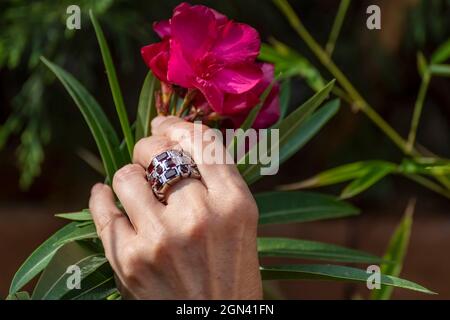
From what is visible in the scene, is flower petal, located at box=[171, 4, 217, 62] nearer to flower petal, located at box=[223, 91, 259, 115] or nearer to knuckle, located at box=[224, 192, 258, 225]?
flower petal, located at box=[223, 91, 259, 115]

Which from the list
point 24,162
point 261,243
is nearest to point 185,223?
point 261,243

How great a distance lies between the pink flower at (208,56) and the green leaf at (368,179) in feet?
1.48

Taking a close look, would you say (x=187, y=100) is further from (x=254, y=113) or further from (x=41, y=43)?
(x=41, y=43)

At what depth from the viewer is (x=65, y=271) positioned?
30.1 inches

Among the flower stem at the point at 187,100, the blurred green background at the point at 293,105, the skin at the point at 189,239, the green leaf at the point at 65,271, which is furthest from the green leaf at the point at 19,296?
the blurred green background at the point at 293,105

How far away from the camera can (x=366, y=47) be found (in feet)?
6.90

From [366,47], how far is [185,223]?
1.55m

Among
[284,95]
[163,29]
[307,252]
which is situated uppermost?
[284,95]

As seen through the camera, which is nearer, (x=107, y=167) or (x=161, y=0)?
(x=107, y=167)

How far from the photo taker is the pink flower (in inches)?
29.2

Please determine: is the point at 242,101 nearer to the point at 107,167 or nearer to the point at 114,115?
the point at 107,167

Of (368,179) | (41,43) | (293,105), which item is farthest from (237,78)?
(293,105)

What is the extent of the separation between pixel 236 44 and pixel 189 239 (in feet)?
0.68
